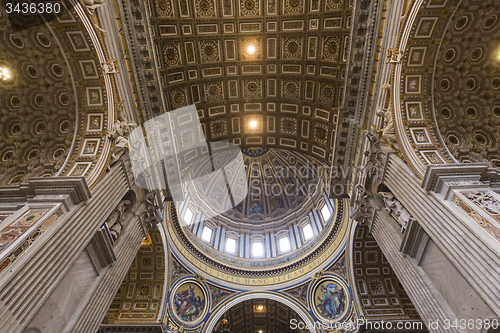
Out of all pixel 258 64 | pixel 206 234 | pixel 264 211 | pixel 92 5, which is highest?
pixel 264 211

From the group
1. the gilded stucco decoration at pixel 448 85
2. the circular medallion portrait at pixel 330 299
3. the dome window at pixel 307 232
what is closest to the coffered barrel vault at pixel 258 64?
the gilded stucco decoration at pixel 448 85

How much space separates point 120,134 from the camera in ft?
34.2

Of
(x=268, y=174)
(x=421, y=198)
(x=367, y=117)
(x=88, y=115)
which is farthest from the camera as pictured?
(x=268, y=174)

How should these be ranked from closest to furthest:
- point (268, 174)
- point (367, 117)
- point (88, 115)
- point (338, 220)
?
point (88, 115), point (367, 117), point (338, 220), point (268, 174)

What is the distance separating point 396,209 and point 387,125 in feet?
10.8

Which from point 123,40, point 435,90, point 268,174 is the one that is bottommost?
point 435,90

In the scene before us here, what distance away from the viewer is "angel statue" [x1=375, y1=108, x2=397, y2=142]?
10.4 metres

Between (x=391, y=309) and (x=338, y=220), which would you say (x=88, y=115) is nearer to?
(x=338, y=220)

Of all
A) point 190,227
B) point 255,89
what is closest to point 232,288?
point 190,227

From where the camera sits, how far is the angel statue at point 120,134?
10.1 meters

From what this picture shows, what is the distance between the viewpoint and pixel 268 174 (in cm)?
2792

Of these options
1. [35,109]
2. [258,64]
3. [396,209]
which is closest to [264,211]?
[258,64]

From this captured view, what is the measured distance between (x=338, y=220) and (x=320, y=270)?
143 inches

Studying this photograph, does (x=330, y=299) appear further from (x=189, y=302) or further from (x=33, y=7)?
(x=33, y=7)
